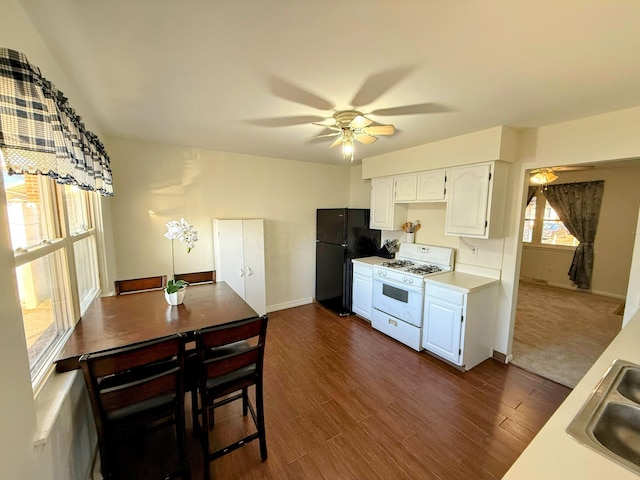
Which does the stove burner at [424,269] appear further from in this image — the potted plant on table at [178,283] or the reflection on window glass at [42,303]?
the reflection on window glass at [42,303]

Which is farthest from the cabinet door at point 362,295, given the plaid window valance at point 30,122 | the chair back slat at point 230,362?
the plaid window valance at point 30,122

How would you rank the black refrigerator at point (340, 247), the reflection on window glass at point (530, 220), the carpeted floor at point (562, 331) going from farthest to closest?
1. the reflection on window glass at point (530, 220)
2. the black refrigerator at point (340, 247)
3. the carpeted floor at point (562, 331)

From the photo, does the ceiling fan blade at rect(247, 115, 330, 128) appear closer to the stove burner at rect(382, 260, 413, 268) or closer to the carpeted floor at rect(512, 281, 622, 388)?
the stove burner at rect(382, 260, 413, 268)

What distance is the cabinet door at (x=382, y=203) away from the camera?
3707 millimetres

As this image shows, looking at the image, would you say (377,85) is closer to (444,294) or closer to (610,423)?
(610,423)

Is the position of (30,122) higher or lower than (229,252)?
higher

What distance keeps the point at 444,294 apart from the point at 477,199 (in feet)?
3.48

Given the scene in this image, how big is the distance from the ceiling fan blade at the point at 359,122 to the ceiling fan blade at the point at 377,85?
0.09 metres

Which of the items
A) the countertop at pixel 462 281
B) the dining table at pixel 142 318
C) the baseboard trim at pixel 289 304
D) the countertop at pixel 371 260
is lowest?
the baseboard trim at pixel 289 304

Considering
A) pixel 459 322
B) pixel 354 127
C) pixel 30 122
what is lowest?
pixel 459 322

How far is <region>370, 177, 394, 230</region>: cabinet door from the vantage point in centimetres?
371

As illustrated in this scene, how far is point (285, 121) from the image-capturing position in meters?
2.36

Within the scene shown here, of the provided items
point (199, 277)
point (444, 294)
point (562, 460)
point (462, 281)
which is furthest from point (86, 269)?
point (462, 281)

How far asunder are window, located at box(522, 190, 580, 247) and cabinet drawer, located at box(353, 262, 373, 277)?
409 centimetres
